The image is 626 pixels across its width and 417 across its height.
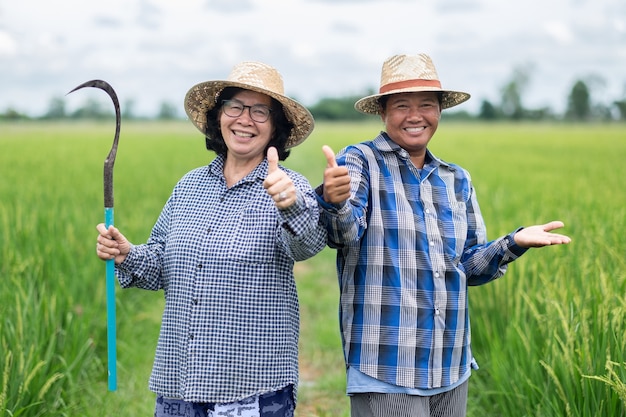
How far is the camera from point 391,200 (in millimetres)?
2289

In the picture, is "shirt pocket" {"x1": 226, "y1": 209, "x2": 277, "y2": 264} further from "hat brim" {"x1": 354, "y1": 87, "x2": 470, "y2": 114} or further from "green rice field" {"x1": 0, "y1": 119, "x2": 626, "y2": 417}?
"green rice field" {"x1": 0, "y1": 119, "x2": 626, "y2": 417}

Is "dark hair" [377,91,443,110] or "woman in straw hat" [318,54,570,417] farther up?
"dark hair" [377,91,443,110]

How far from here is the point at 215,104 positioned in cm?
251

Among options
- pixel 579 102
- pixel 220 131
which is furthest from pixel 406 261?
pixel 579 102

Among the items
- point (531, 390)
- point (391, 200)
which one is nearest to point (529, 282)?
point (531, 390)

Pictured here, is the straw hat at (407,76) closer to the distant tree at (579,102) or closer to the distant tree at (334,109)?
the distant tree at (334,109)

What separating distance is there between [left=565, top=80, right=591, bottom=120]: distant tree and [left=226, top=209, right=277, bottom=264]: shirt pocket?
319 feet

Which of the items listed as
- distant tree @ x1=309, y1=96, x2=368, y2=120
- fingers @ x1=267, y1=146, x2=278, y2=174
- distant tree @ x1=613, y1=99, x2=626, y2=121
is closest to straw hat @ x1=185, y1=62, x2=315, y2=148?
fingers @ x1=267, y1=146, x2=278, y2=174

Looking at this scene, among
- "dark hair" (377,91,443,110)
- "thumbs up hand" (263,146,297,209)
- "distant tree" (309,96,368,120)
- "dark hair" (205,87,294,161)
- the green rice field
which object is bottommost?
the green rice field

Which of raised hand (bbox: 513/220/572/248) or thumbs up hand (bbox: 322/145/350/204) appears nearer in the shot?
thumbs up hand (bbox: 322/145/350/204)

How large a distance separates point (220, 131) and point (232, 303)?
0.60 meters

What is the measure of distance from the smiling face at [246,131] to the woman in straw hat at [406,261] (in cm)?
24

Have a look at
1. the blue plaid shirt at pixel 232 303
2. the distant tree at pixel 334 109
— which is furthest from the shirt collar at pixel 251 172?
the distant tree at pixel 334 109

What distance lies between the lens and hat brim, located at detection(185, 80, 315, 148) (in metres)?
2.34
